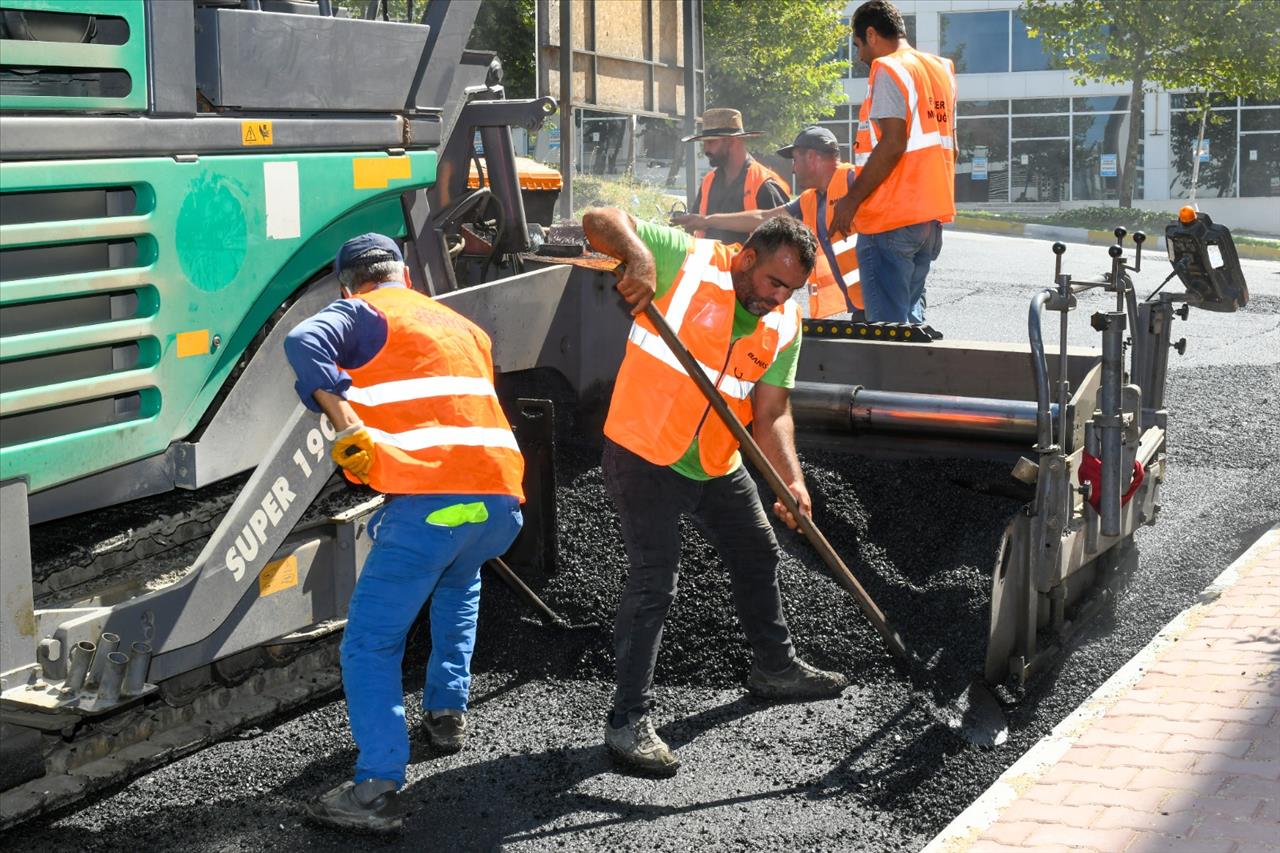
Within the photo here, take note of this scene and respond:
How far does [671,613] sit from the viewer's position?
5316 millimetres

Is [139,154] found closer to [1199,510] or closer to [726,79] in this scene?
[1199,510]

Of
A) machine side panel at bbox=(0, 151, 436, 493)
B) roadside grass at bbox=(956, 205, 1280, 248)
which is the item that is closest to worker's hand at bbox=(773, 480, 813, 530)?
machine side panel at bbox=(0, 151, 436, 493)

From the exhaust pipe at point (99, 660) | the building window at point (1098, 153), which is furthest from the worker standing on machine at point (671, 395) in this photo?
the building window at point (1098, 153)

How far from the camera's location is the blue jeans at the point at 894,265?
6.71m

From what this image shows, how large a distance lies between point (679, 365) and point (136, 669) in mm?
1721

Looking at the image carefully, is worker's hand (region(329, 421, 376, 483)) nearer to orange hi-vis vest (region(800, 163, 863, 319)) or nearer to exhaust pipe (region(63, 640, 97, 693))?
exhaust pipe (region(63, 640, 97, 693))

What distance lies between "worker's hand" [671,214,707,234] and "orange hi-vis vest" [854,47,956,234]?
1565 mm

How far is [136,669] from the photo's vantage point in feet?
12.0

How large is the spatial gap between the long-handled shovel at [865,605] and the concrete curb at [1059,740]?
206 millimetres

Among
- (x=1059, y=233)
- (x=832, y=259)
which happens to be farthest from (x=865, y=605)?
(x=1059, y=233)

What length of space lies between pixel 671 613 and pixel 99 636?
7.33ft

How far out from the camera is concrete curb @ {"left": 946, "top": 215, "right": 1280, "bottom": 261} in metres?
21.6

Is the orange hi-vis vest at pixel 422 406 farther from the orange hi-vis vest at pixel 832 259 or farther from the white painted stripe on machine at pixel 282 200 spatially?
the orange hi-vis vest at pixel 832 259

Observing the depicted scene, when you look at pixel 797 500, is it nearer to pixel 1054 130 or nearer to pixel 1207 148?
pixel 1207 148
